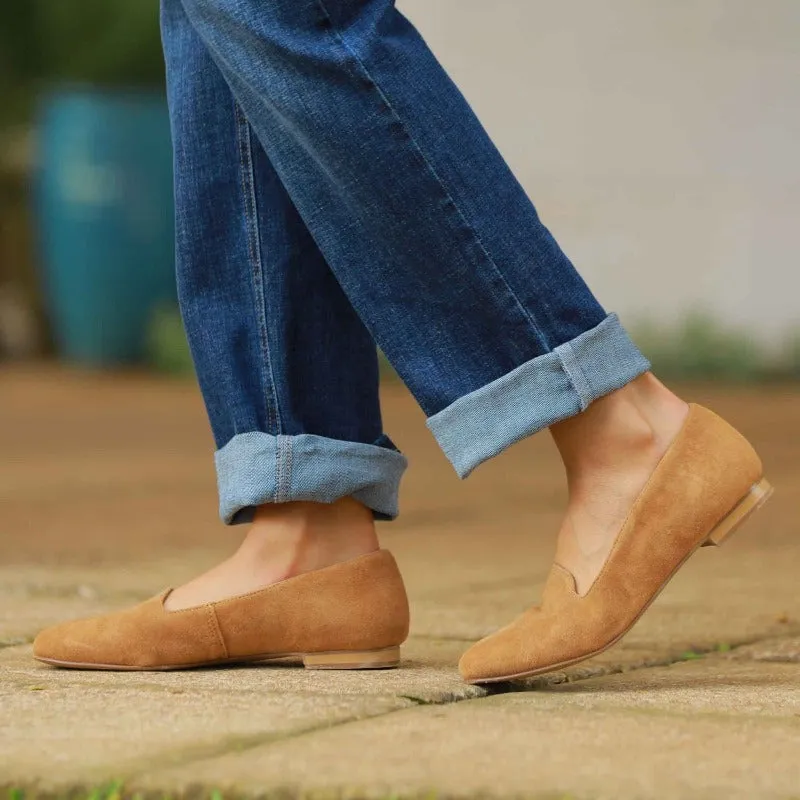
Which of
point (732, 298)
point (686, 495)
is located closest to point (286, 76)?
point (686, 495)

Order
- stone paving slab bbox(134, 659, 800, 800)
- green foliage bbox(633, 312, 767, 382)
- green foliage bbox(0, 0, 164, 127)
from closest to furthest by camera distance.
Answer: stone paving slab bbox(134, 659, 800, 800), green foliage bbox(633, 312, 767, 382), green foliage bbox(0, 0, 164, 127)

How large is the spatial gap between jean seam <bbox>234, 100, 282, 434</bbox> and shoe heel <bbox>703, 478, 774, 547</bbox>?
1.02 feet

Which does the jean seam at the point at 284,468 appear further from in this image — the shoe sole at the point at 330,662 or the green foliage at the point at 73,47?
the green foliage at the point at 73,47

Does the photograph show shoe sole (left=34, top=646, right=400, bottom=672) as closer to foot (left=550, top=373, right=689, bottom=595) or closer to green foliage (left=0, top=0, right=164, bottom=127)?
foot (left=550, top=373, right=689, bottom=595)

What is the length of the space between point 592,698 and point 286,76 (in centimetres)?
42

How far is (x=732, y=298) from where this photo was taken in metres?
4.68

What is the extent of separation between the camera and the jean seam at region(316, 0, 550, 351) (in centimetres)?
93

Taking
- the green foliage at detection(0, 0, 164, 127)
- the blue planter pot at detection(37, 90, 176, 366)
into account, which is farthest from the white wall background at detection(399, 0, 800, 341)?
the green foliage at detection(0, 0, 164, 127)

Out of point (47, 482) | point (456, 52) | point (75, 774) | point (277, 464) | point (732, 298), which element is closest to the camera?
point (75, 774)

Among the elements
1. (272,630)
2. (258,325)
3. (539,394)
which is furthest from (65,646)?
(539,394)

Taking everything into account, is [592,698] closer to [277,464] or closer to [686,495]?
[686,495]

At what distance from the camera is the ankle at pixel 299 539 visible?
1102 millimetres

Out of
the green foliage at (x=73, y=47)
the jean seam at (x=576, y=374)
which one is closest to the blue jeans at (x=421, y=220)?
the jean seam at (x=576, y=374)

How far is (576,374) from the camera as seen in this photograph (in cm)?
93
